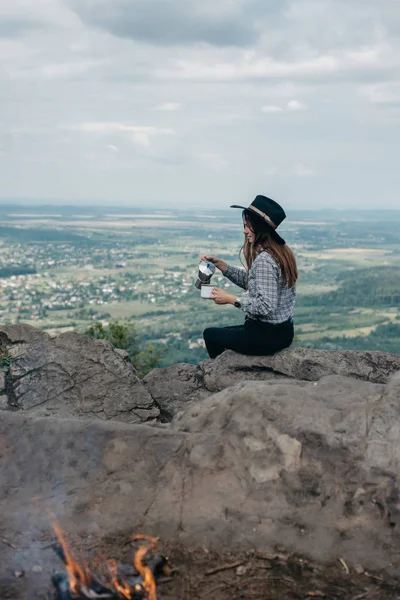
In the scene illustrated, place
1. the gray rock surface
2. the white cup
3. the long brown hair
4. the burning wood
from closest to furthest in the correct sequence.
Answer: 1. the burning wood
2. the gray rock surface
3. the long brown hair
4. the white cup

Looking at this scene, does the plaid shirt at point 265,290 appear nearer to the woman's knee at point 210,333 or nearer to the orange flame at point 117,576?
the woman's knee at point 210,333

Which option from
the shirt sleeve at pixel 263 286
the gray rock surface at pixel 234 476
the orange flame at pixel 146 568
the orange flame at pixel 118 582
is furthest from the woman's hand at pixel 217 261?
the orange flame at pixel 118 582

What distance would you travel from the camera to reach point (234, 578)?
5098 mm

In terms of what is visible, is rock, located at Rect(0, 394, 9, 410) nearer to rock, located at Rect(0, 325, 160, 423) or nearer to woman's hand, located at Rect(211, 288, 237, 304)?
rock, located at Rect(0, 325, 160, 423)

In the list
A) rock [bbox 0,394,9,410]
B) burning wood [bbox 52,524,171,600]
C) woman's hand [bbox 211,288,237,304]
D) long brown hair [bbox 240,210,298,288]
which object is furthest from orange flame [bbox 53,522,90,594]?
long brown hair [bbox 240,210,298,288]

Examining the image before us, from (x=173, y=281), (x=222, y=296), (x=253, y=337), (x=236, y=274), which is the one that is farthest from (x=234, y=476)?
(x=173, y=281)

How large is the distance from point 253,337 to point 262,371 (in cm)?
51

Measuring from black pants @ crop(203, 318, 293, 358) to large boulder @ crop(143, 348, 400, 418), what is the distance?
0.12 metres

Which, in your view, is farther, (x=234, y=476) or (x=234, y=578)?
(x=234, y=476)

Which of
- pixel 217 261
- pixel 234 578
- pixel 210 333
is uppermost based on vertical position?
pixel 217 261

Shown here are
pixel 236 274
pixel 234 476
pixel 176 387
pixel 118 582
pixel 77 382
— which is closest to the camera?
pixel 118 582

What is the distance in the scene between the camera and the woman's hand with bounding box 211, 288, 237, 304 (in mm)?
8258

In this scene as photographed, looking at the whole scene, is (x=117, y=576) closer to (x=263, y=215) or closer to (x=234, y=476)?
(x=234, y=476)

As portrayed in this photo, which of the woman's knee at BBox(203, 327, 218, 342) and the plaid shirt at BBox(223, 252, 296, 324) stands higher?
the plaid shirt at BBox(223, 252, 296, 324)
